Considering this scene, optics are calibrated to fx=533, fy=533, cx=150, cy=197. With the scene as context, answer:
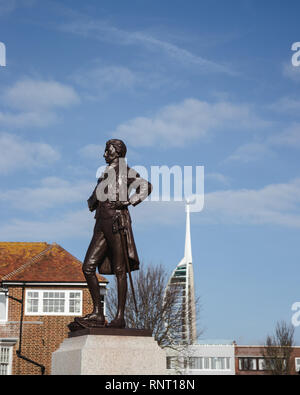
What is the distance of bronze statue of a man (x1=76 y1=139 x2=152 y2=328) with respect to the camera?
30.1 ft

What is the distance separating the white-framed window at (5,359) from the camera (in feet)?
103

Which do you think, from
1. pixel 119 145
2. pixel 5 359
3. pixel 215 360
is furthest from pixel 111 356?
pixel 215 360

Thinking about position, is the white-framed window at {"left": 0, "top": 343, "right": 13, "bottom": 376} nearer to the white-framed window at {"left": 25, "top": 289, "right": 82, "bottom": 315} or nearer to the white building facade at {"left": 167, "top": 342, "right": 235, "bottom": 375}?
the white-framed window at {"left": 25, "top": 289, "right": 82, "bottom": 315}

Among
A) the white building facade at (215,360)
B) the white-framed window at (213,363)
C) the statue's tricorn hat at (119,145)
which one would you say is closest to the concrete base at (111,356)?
the statue's tricorn hat at (119,145)

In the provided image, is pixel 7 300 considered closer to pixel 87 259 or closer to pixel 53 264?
pixel 53 264

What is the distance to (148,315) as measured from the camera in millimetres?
35125

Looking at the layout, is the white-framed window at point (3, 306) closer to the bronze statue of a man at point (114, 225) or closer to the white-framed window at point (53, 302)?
the white-framed window at point (53, 302)

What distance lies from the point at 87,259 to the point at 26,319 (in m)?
25.2

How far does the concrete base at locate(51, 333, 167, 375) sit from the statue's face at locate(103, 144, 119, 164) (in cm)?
314

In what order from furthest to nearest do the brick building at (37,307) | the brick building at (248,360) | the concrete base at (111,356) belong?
the brick building at (248,360)
the brick building at (37,307)
the concrete base at (111,356)

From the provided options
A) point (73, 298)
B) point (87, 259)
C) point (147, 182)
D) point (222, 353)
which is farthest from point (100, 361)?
point (222, 353)

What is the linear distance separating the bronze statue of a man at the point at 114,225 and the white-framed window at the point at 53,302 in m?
24.7

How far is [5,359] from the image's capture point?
104 ft
